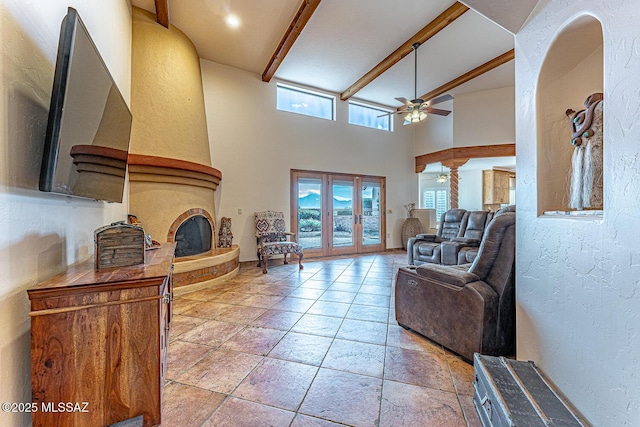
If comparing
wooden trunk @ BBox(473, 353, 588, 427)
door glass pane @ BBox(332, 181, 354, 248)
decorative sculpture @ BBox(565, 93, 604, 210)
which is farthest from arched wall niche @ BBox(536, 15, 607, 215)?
door glass pane @ BBox(332, 181, 354, 248)

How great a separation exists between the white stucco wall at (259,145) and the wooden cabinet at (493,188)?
4.41m

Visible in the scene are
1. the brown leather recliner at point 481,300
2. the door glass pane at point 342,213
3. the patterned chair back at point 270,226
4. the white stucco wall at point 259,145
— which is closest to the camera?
the brown leather recliner at point 481,300

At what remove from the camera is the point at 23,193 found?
3.70 feet

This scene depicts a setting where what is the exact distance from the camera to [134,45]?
11.3 feet

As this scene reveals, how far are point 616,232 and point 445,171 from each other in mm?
8716

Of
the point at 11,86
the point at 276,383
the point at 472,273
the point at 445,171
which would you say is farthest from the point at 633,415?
the point at 445,171

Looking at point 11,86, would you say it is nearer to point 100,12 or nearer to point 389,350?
point 100,12

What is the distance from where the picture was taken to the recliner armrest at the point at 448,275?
1850 millimetres

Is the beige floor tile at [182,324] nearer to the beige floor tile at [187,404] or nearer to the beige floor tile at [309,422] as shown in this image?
the beige floor tile at [187,404]

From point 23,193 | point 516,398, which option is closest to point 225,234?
point 23,193

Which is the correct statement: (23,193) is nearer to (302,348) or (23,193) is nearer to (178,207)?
(302,348)

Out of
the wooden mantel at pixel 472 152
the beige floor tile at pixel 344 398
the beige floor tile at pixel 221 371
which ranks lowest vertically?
the beige floor tile at pixel 344 398

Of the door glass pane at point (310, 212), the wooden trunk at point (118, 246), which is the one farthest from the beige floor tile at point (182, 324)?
the door glass pane at point (310, 212)

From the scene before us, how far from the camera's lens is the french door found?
237 inches
